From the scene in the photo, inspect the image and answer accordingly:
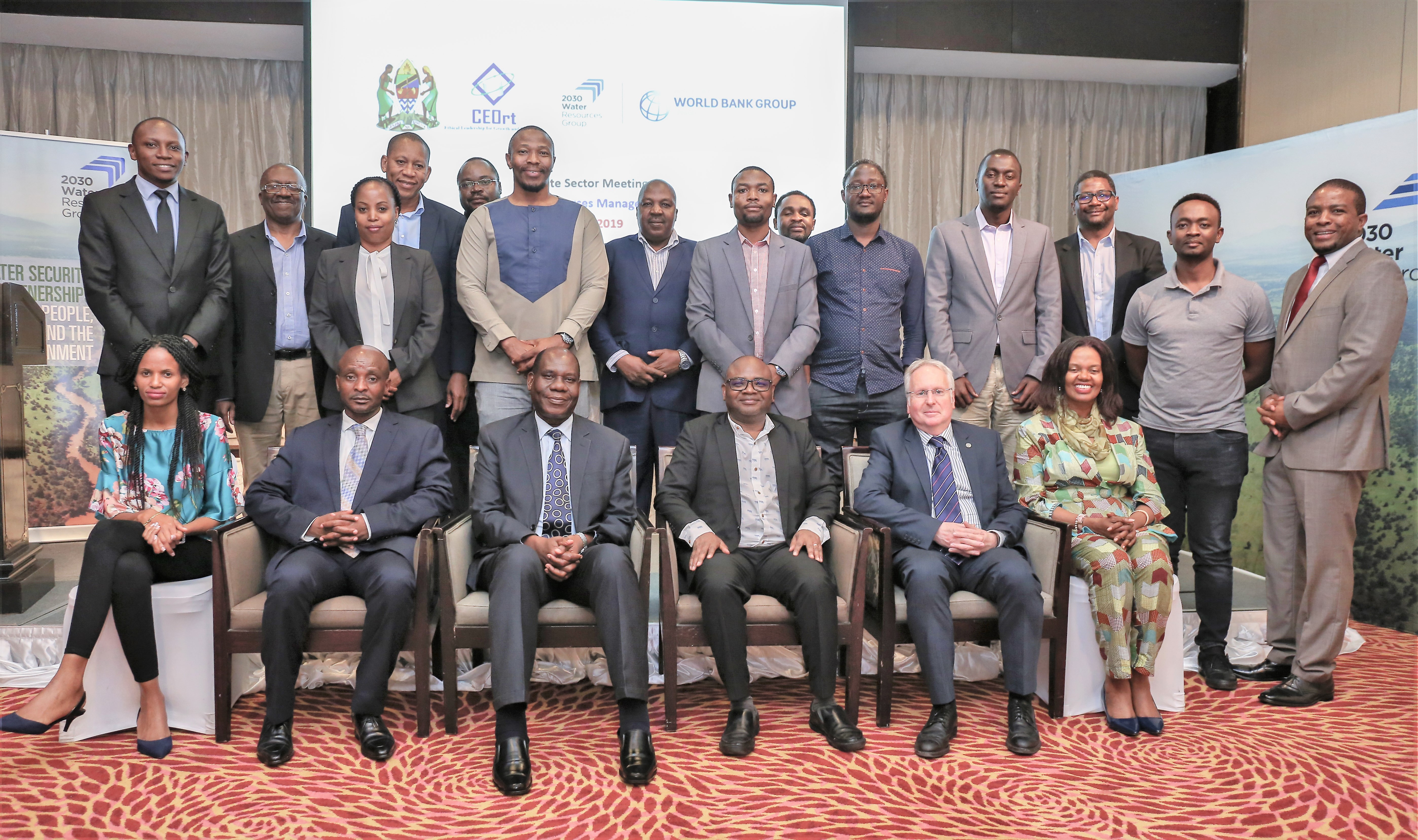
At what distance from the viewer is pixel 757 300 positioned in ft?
12.7

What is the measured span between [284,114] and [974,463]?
5.85m

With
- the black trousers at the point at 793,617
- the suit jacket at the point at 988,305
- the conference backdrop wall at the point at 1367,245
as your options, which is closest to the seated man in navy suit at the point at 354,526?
the black trousers at the point at 793,617

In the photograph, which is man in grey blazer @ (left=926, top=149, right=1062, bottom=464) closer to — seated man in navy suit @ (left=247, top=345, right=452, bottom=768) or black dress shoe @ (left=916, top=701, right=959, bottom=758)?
black dress shoe @ (left=916, top=701, right=959, bottom=758)

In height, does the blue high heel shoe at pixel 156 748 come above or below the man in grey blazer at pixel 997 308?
below

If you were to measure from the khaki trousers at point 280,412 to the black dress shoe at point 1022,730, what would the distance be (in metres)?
2.95

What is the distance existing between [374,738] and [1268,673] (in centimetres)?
335

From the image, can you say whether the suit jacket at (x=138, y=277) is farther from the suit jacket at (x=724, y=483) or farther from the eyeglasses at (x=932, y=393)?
the eyeglasses at (x=932, y=393)

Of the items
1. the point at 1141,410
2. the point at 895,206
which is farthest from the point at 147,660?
the point at 895,206

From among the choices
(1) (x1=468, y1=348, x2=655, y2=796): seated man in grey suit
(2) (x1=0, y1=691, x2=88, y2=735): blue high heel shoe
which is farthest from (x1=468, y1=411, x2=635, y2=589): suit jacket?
(2) (x1=0, y1=691, x2=88, y2=735): blue high heel shoe

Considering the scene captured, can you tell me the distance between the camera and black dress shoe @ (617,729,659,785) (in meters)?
2.61

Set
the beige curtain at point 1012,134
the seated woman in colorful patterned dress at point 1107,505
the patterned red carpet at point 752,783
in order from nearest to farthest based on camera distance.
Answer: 1. the patterned red carpet at point 752,783
2. the seated woman in colorful patterned dress at point 1107,505
3. the beige curtain at point 1012,134

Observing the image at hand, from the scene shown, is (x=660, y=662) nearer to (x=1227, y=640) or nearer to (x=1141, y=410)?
(x=1141, y=410)

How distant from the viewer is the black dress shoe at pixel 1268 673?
3.58 meters

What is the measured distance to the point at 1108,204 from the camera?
4184mm
